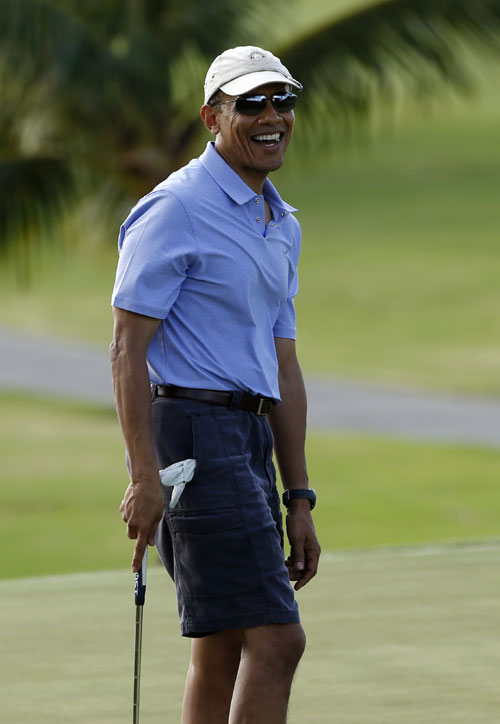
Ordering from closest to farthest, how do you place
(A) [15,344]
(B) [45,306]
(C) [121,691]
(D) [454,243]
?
1. (C) [121,691]
2. (A) [15,344]
3. (B) [45,306]
4. (D) [454,243]

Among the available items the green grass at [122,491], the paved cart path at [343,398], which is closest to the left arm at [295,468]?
the green grass at [122,491]

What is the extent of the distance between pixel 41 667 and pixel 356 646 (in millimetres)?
1236

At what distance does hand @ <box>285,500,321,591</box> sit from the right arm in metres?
0.52

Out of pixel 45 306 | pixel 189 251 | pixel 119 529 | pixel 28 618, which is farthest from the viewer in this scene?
pixel 45 306

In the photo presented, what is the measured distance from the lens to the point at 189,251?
3855mm

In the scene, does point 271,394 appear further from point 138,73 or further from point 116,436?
point 116,436

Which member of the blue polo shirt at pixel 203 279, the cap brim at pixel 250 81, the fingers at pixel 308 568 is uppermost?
the cap brim at pixel 250 81

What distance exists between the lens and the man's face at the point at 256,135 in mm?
4004

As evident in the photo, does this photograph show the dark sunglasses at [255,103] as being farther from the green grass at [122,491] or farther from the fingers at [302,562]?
Result: the green grass at [122,491]

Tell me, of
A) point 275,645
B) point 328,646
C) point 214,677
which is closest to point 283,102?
point 275,645

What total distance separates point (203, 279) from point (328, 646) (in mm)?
2751

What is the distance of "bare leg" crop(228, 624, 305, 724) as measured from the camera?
12.6 feet

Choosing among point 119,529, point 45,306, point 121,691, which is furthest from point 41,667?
point 45,306

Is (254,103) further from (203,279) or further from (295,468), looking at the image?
(295,468)
